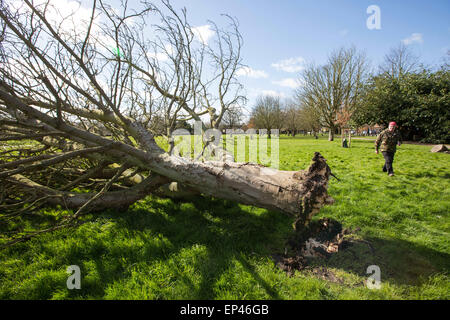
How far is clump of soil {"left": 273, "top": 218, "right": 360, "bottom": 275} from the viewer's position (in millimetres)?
2062

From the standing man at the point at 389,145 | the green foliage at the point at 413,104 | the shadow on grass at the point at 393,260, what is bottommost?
the shadow on grass at the point at 393,260

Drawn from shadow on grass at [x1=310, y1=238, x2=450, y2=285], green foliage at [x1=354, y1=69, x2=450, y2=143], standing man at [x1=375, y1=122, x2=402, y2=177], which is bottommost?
shadow on grass at [x1=310, y1=238, x2=450, y2=285]

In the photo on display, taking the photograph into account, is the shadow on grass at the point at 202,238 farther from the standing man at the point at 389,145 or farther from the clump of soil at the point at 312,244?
the standing man at the point at 389,145

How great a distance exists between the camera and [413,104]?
15.9 m

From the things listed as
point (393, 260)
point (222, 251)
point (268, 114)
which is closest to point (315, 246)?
point (393, 260)

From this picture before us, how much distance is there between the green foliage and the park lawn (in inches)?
702

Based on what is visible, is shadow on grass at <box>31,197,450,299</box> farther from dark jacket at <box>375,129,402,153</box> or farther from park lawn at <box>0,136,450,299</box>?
dark jacket at <box>375,129,402,153</box>

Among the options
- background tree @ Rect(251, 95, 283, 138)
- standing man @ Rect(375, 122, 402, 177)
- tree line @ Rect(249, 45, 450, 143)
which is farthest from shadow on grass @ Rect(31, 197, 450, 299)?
background tree @ Rect(251, 95, 283, 138)

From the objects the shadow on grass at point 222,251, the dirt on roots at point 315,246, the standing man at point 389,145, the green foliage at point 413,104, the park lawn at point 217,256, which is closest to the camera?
the park lawn at point 217,256

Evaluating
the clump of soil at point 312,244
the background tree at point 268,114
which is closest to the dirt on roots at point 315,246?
the clump of soil at point 312,244

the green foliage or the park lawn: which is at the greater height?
the green foliage

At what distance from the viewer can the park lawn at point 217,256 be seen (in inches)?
68.0

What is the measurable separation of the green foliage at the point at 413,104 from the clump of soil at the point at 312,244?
769 inches

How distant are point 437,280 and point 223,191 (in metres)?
2.30
